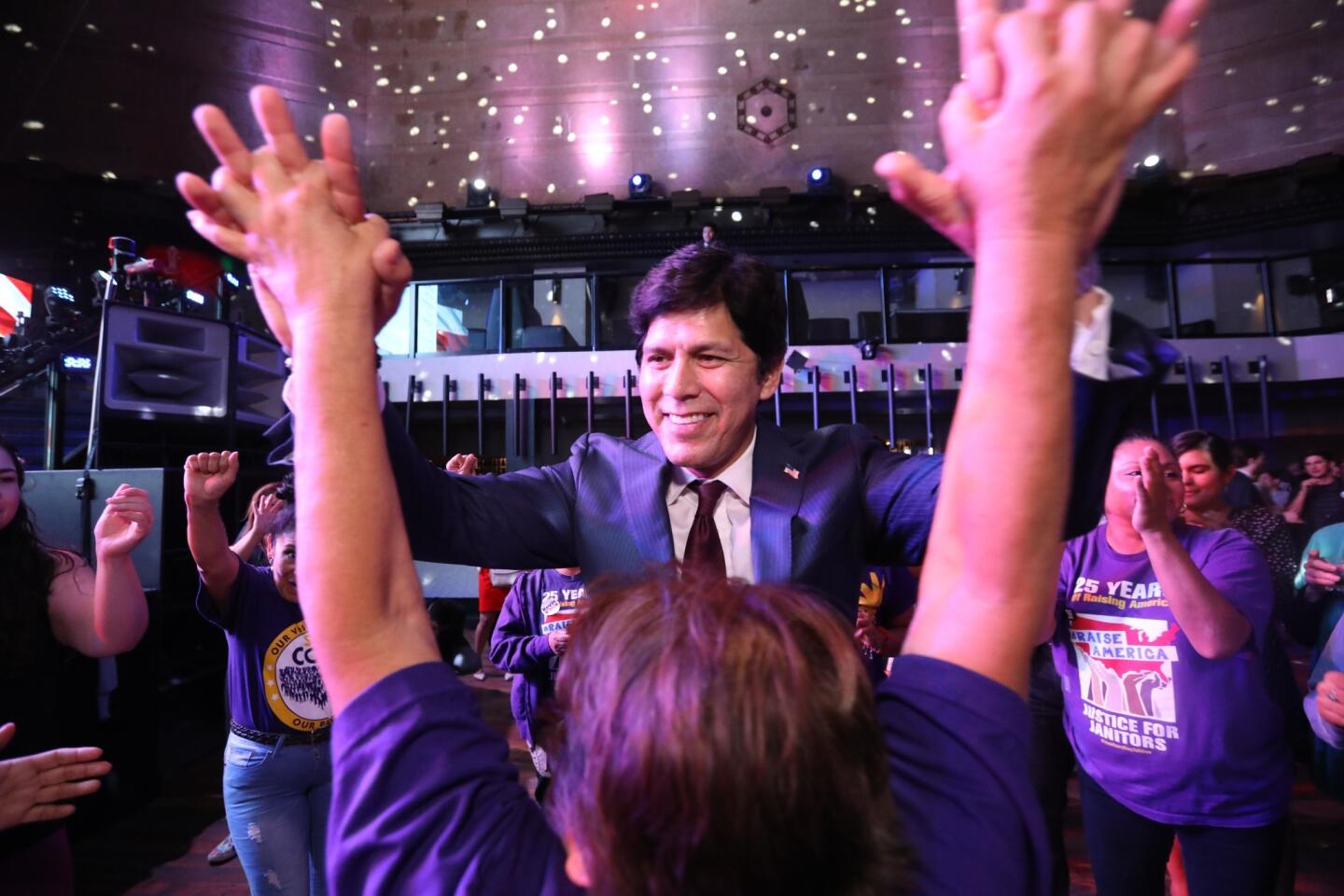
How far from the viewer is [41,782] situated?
4.07 ft

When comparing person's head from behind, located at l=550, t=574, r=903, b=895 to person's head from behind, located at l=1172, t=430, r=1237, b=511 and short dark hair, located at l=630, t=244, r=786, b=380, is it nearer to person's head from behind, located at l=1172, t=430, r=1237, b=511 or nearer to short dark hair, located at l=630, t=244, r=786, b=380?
short dark hair, located at l=630, t=244, r=786, b=380

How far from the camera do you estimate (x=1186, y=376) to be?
24.8 feet

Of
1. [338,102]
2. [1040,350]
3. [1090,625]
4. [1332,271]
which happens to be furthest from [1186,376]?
[338,102]

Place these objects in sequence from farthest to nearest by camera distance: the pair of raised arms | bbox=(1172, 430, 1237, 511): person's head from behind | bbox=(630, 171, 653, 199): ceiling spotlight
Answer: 1. bbox=(630, 171, 653, 199): ceiling spotlight
2. bbox=(1172, 430, 1237, 511): person's head from behind
3. the pair of raised arms

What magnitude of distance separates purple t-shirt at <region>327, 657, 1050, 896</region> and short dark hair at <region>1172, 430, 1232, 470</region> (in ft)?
7.97

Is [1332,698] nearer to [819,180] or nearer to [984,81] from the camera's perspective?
[984,81]

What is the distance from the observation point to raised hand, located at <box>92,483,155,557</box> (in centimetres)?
167

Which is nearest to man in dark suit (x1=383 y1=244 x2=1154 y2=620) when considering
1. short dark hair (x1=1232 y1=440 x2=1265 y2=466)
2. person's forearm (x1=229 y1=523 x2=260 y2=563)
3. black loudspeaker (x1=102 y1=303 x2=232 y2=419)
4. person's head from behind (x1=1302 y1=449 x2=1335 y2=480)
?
person's forearm (x1=229 y1=523 x2=260 y2=563)

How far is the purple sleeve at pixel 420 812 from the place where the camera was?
1.53 feet

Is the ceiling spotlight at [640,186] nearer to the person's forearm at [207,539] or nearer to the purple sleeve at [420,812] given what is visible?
the person's forearm at [207,539]

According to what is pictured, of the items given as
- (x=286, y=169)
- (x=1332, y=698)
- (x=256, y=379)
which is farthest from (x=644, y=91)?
(x=286, y=169)

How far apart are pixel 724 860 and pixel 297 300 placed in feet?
1.51

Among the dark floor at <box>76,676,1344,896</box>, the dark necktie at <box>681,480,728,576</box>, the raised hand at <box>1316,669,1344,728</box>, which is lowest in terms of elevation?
the dark floor at <box>76,676,1344,896</box>

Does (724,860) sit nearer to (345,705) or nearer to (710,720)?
(710,720)
